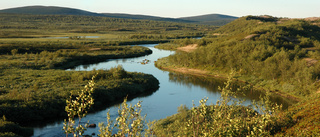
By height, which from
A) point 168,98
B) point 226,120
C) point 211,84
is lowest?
point 211,84

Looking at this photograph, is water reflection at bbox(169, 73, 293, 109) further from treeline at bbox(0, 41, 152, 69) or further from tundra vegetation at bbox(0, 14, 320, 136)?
treeline at bbox(0, 41, 152, 69)

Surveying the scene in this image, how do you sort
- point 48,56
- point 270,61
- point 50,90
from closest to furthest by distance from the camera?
1. point 50,90
2. point 270,61
3. point 48,56

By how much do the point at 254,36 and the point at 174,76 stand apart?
44825 mm

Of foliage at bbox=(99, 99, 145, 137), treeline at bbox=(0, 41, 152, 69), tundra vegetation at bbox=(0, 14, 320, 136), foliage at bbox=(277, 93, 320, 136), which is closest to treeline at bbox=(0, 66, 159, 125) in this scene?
tundra vegetation at bbox=(0, 14, 320, 136)

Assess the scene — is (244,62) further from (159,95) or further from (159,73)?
(159,95)

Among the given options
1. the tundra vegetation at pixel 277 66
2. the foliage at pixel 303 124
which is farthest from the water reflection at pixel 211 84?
the foliage at pixel 303 124

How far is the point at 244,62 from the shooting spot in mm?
69812

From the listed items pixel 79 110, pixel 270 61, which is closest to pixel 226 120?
pixel 79 110

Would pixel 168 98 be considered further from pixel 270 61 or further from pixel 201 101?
pixel 201 101

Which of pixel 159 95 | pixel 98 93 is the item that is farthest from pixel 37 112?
pixel 159 95

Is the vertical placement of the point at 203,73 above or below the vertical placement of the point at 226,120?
below

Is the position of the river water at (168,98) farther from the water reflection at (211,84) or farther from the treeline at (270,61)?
the treeline at (270,61)

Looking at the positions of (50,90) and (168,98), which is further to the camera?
(168,98)

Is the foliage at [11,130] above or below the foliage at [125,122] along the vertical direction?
below
